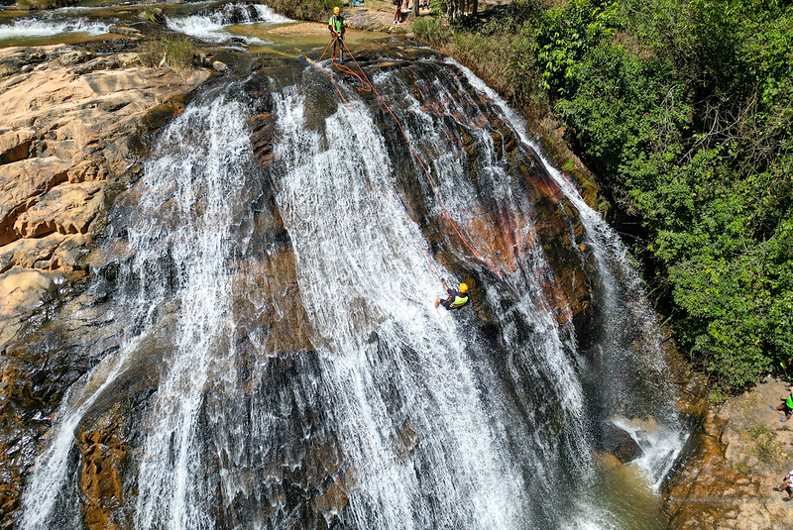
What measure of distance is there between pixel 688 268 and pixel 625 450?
3.97m

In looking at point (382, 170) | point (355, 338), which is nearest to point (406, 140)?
point (382, 170)

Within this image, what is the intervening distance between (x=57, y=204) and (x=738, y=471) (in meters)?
12.9

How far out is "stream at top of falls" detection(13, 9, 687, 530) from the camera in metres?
6.64

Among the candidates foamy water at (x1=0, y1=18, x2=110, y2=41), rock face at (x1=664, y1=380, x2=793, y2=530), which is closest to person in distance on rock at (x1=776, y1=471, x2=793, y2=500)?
rock face at (x1=664, y1=380, x2=793, y2=530)

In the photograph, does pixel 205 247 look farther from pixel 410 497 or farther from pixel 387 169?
pixel 410 497

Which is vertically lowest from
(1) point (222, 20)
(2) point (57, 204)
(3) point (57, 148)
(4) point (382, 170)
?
(2) point (57, 204)

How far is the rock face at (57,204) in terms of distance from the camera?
6352 millimetres

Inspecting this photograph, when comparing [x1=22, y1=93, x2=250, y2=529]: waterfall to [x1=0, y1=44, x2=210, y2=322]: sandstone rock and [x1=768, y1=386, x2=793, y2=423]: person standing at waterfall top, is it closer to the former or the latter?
[x1=0, y1=44, x2=210, y2=322]: sandstone rock

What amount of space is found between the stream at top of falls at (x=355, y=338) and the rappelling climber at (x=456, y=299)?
271 millimetres

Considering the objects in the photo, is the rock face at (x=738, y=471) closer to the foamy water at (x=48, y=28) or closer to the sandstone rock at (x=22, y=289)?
the sandstone rock at (x=22, y=289)

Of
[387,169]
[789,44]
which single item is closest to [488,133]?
[387,169]

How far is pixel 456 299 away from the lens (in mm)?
8102

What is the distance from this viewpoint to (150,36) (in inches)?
486

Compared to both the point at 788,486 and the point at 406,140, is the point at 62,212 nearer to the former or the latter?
the point at 406,140
